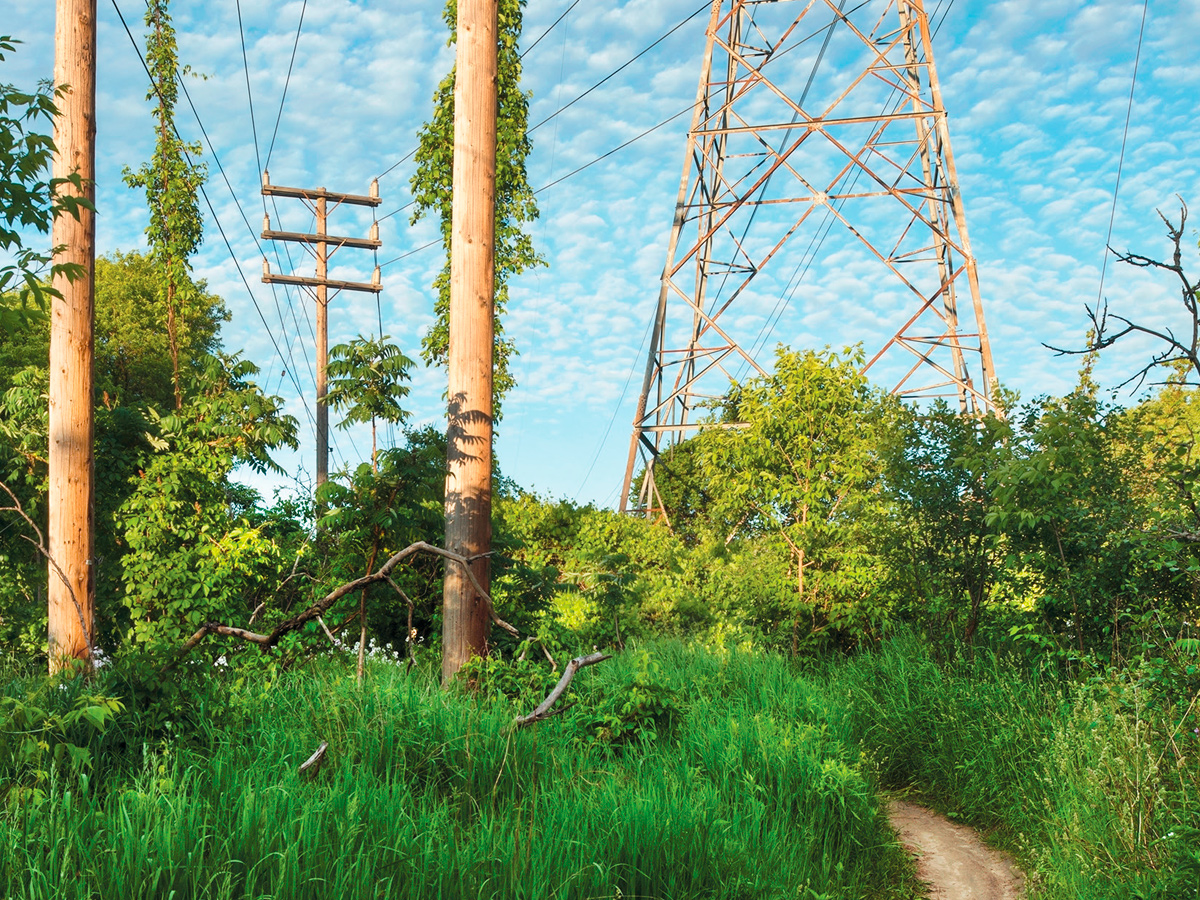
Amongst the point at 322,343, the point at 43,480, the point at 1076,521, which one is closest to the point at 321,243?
the point at 322,343

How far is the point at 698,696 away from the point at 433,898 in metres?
4.68

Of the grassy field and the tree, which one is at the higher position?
the tree

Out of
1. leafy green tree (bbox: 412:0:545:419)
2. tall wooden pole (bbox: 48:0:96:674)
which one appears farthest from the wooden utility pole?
tall wooden pole (bbox: 48:0:96:674)

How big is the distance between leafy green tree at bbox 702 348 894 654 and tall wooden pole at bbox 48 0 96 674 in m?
7.35

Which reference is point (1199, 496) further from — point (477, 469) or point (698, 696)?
point (477, 469)

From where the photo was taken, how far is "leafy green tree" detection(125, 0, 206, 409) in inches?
522

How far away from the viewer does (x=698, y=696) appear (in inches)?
309

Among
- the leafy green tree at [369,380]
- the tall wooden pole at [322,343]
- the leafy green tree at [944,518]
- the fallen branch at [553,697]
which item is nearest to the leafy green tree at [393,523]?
the leafy green tree at [369,380]

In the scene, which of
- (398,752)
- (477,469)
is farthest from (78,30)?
(398,752)

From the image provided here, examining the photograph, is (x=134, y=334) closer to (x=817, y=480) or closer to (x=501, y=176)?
(x=501, y=176)

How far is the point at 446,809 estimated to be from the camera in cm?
418

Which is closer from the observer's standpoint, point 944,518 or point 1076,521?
point 1076,521

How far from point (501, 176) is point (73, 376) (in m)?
9.62

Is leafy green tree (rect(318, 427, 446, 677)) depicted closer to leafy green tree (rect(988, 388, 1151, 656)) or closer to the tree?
the tree
